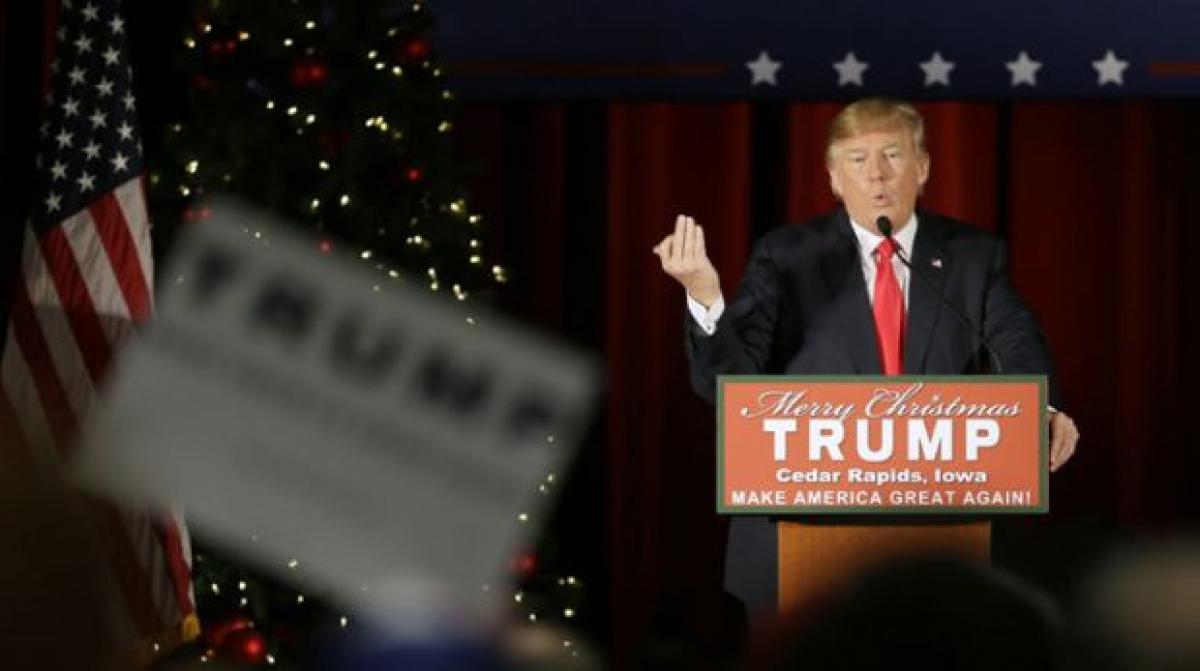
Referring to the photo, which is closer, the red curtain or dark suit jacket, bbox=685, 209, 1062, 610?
dark suit jacket, bbox=685, 209, 1062, 610

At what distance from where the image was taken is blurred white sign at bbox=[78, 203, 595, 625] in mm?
5008

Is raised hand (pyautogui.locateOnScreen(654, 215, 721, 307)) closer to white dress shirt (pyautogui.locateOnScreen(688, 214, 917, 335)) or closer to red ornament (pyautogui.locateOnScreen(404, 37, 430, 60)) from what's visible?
white dress shirt (pyautogui.locateOnScreen(688, 214, 917, 335))

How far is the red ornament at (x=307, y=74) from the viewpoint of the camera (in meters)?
4.87

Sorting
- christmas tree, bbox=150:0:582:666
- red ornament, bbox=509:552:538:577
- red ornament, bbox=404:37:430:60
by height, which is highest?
red ornament, bbox=404:37:430:60

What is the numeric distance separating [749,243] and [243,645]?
2022mm

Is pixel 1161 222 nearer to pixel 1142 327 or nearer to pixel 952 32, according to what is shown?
pixel 1142 327

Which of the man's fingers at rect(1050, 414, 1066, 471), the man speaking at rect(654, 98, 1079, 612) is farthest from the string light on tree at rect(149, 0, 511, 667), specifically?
the man's fingers at rect(1050, 414, 1066, 471)

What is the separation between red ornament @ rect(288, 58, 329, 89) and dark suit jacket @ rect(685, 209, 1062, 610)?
1126 mm

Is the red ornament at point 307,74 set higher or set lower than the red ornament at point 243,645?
higher

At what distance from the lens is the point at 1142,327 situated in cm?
586

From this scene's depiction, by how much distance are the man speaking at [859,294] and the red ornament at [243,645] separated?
1.23 m

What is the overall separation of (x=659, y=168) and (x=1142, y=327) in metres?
1.51

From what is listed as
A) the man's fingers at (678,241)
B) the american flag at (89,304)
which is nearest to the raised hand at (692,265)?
the man's fingers at (678,241)

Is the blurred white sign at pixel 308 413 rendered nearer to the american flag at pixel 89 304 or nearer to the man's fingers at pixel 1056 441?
the american flag at pixel 89 304
